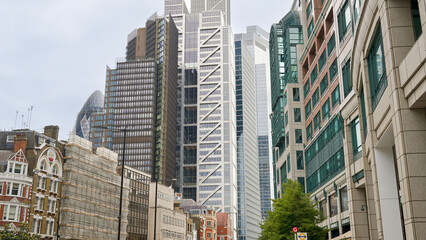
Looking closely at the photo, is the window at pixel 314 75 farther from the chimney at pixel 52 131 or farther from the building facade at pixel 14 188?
the building facade at pixel 14 188

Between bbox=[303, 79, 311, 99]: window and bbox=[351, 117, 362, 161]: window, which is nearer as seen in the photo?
bbox=[351, 117, 362, 161]: window

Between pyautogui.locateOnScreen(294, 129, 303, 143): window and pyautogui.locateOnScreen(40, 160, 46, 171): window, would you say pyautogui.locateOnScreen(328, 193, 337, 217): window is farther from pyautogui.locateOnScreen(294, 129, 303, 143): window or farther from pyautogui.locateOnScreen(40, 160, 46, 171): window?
pyautogui.locateOnScreen(40, 160, 46, 171): window

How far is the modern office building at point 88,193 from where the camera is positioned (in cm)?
7188

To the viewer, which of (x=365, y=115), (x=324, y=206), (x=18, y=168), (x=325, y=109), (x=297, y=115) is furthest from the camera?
(x=297, y=115)

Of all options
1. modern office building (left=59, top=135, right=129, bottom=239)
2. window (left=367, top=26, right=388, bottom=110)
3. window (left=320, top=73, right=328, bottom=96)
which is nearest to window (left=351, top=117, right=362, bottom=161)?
window (left=367, top=26, right=388, bottom=110)

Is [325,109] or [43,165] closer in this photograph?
[325,109]

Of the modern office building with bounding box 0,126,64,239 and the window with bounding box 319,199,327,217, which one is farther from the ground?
the modern office building with bounding box 0,126,64,239

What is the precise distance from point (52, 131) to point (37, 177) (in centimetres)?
973

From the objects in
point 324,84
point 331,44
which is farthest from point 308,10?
point 331,44

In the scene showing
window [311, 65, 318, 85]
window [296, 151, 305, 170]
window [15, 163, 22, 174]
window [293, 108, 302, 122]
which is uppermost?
window [311, 65, 318, 85]

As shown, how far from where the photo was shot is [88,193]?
77500 mm

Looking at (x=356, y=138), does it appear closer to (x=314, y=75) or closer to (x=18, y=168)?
(x=314, y=75)

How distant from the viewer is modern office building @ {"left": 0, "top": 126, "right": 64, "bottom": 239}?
62188 millimetres

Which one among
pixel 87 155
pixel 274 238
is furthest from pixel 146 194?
pixel 274 238
